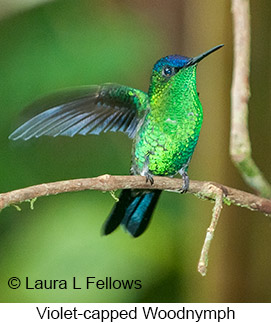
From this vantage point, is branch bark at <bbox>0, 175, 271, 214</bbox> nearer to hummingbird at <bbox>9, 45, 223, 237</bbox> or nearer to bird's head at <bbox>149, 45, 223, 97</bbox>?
hummingbird at <bbox>9, 45, 223, 237</bbox>

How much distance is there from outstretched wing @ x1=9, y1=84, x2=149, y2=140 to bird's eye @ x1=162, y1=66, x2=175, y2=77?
0.25 feet

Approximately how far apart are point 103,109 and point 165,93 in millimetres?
149

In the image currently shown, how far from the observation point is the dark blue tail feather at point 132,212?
128cm

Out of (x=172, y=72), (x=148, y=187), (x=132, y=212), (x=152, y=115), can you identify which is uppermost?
(x=172, y=72)

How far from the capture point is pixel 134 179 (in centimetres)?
102

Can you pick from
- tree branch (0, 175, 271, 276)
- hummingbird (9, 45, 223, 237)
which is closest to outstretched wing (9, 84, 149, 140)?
hummingbird (9, 45, 223, 237)

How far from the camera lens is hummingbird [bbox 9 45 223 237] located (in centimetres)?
115

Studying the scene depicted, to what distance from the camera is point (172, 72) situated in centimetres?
117

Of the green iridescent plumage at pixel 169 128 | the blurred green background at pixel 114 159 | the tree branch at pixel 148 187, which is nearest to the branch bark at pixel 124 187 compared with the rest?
the tree branch at pixel 148 187

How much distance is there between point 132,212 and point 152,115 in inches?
10.5

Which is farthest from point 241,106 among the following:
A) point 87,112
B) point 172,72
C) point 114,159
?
point 114,159

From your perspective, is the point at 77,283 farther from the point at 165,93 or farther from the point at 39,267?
the point at 165,93

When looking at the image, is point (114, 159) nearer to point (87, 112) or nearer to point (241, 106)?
point (87, 112)

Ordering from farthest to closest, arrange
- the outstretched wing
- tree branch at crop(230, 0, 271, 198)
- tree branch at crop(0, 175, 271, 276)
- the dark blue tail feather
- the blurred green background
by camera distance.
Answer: the blurred green background → the dark blue tail feather → the outstretched wing → tree branch at crop(230, 0, 271, 198) → tree branch at crop(0, 175, 271, 276)
